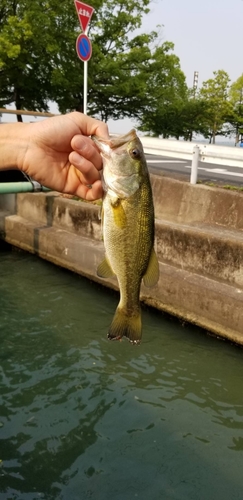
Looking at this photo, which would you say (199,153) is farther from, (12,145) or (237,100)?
(237,100)

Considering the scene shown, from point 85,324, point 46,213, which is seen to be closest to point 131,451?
point 85,324

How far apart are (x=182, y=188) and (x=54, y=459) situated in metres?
5.63

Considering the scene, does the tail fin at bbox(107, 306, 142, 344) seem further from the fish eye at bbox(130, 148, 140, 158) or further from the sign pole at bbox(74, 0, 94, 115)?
the sign pole at bbox(74, 0, 94, 115)

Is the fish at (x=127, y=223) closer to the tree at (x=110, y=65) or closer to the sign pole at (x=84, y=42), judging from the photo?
the sign pole at (x=84, y=42)

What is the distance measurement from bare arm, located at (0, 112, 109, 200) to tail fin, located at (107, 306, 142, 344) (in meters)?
0.76

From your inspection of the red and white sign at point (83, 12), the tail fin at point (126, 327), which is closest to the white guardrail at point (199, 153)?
the red and white sign at point (83, 12)

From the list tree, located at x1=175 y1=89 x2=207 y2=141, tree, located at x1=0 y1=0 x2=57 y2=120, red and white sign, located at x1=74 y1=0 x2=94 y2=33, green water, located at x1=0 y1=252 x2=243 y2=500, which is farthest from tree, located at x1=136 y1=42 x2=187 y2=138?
green water, located at x1=0 y1=252 x2=243 y2=500

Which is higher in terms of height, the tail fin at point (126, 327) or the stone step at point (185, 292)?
the tail fin at point (126, 327)

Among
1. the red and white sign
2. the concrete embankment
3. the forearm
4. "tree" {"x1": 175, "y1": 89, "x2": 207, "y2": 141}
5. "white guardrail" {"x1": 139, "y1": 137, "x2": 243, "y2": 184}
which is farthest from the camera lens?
"tree" {"x1": 175, "y1": 89, "x2": 207, "y2": 141}

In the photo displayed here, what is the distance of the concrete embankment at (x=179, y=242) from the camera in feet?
22.0

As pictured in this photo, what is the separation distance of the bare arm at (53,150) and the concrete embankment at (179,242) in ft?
13.4

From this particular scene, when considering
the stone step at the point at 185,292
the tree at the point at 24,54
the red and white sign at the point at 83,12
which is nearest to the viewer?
the stone step at the point at 185,292

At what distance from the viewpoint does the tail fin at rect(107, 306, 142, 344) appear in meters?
2.65

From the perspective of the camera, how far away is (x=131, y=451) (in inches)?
183
